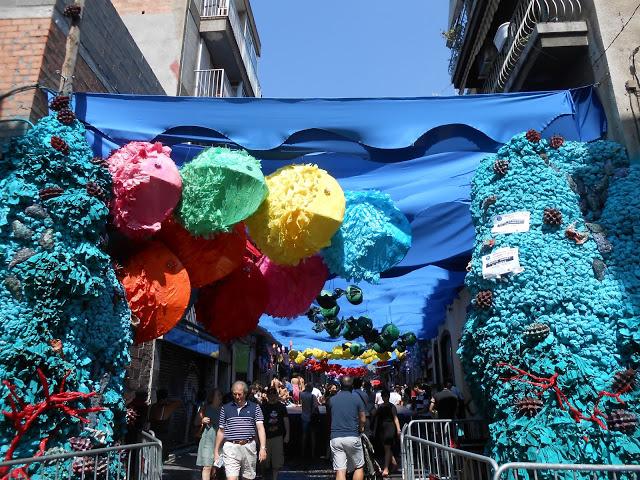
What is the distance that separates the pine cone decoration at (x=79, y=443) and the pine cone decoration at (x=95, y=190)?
1508mm

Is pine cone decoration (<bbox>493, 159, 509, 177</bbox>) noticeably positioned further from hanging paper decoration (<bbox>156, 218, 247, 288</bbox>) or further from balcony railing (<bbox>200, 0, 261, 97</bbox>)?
balcony railing (<bbox>200, 0, 261, 97</bbox>)

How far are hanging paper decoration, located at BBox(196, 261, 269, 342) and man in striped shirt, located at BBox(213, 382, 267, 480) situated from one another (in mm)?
1367

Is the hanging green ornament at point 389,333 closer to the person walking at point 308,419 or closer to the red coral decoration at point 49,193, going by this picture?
the person walking at point 308,419

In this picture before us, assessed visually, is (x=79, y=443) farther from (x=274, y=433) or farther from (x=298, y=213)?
(x=274, y=433)

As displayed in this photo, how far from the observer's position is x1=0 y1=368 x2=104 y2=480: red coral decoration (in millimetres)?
2658

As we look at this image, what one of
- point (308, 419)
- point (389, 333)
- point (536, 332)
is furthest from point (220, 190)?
point (308, 419)

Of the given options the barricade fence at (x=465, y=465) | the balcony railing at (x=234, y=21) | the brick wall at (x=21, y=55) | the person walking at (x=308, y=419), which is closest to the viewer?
the barricade fence at (x=465, y=465)

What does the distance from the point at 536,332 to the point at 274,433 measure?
4683mm

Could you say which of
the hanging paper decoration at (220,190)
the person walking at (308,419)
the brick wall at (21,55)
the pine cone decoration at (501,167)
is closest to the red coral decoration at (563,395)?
the pine cone decoration at (501,167)

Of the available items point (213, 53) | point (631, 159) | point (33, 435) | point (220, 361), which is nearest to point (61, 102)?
point (33, 435)

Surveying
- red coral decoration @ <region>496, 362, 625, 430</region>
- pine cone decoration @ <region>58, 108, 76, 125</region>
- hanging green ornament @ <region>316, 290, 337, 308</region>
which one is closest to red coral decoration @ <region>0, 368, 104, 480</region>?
pine cone decoration @ <region>58, 108, 76, 125</region>

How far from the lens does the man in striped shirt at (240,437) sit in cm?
521

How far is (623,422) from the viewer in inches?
118

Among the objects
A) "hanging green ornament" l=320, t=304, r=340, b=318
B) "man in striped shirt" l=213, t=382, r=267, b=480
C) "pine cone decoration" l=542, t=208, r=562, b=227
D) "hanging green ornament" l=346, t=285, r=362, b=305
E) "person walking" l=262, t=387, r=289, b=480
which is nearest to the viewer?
"pine cone decoration" l=542, t=208, r=562, b=227
